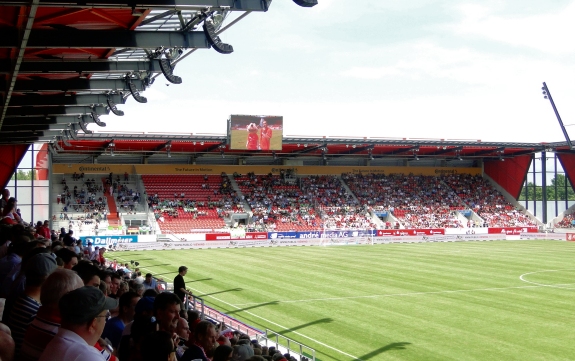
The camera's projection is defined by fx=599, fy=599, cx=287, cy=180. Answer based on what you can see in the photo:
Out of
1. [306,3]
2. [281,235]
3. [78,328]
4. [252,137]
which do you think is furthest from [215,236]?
[78,328]

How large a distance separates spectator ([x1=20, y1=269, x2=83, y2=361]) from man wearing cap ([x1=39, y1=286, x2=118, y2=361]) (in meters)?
0.57

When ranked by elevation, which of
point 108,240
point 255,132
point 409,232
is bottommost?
point 108,240

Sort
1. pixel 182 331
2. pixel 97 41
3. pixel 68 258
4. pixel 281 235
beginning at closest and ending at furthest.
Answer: pixel 182 331 < pixel 68 258 < pixel 97 41 < pixel 281 235

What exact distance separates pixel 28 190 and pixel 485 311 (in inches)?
1333

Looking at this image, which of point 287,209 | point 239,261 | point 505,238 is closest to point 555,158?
point 505,238

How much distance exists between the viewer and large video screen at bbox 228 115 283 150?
167 feet

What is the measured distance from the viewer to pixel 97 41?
1091 cm

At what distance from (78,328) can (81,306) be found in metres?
0.13

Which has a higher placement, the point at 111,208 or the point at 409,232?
the point at 111,208

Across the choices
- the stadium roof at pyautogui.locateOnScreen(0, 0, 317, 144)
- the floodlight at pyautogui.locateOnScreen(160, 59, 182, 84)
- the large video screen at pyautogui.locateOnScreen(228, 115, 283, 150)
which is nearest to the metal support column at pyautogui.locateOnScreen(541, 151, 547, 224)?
the large video screen at pyautogui.locateOnScreen(228, 115, 283, 150)

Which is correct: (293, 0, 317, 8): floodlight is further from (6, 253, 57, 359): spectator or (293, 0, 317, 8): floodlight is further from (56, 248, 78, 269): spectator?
(6, 253, 57, 359): spectator

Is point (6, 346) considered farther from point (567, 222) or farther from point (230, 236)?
point (567, 222)

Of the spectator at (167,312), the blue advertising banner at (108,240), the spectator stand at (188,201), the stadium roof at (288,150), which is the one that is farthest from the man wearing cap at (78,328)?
the spectator stand at (188,201)

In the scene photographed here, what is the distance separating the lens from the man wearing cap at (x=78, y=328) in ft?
10.4
